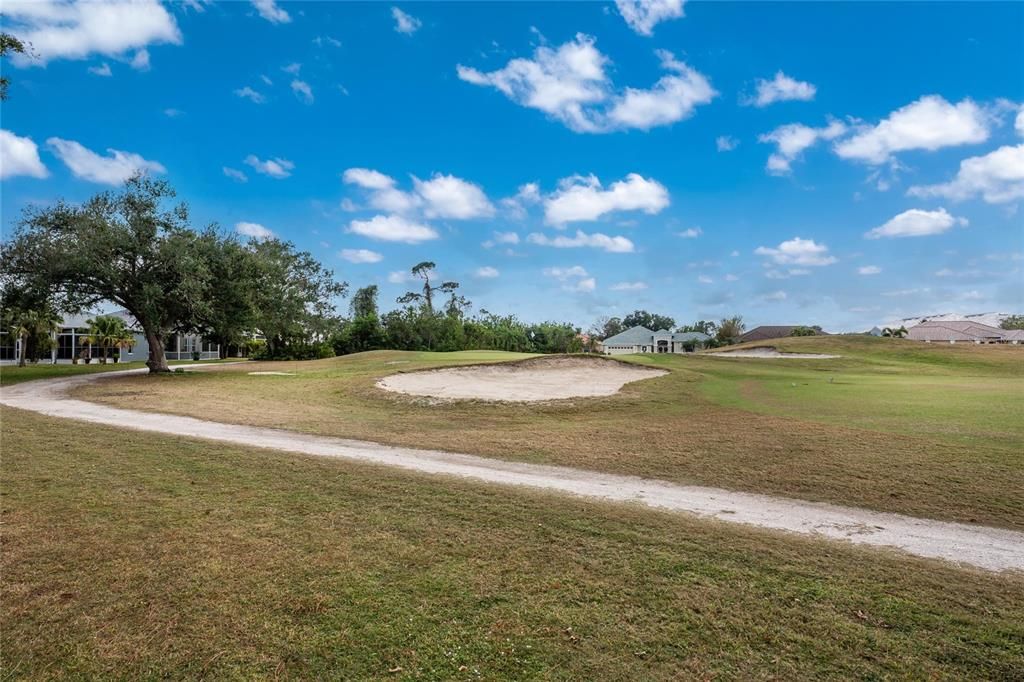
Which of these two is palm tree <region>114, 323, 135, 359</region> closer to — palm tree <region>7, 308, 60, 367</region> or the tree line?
palm tree <region>7, 308, 60, 367</region>

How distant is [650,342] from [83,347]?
79.0m

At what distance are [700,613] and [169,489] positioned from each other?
6677mm

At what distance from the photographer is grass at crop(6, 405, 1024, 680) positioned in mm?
3488

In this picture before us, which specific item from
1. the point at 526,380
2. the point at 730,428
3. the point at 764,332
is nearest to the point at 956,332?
the point at 764,332

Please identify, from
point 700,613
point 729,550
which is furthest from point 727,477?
point 700,613

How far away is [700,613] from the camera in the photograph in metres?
4.05

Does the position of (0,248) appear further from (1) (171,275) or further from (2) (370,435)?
(2) (370,435)

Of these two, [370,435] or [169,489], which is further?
[370,435]

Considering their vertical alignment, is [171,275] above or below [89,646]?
above

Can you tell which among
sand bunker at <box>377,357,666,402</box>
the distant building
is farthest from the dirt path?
the distant building

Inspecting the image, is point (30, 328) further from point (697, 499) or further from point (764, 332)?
point (764, 332)

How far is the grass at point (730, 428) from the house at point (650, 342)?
72.5 meters

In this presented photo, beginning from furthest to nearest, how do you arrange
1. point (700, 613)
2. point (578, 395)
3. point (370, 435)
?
point (578, 395) < point (370, 435) < point (700, 613)

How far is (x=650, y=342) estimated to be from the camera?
3792 inches
